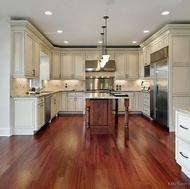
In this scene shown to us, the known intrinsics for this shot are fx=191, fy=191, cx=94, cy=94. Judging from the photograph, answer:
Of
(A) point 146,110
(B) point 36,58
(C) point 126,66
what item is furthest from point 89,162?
(C) point 126,66

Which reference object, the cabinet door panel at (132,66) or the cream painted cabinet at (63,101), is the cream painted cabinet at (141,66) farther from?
the cream painted cabinet at (63,101)

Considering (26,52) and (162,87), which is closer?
(26,52)

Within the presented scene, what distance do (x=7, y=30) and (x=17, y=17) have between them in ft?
1.34

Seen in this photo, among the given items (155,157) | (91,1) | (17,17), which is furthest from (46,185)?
(17,17)

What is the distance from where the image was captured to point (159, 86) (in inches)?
219

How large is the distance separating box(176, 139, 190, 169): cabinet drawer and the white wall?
3695mm

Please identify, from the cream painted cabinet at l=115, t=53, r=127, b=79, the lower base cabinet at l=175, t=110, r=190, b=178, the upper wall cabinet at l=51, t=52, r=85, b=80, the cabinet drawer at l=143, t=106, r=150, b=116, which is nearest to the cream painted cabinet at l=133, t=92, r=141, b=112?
the cabinet drawer at l=143, t=106, r=150, b=116

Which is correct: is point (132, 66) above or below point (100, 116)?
above

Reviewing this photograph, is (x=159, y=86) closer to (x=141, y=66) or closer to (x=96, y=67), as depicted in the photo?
(x=141, y=66)

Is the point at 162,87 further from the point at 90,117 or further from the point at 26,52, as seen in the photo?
the point at 26,52

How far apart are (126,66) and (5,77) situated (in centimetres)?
510

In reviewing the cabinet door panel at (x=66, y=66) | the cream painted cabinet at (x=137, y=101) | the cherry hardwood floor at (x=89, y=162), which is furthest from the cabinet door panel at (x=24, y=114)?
the cream painted cabinet at (x=137, y=101)

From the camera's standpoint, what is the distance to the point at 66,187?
2217mm

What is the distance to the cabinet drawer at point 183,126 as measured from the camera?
2.36 m
